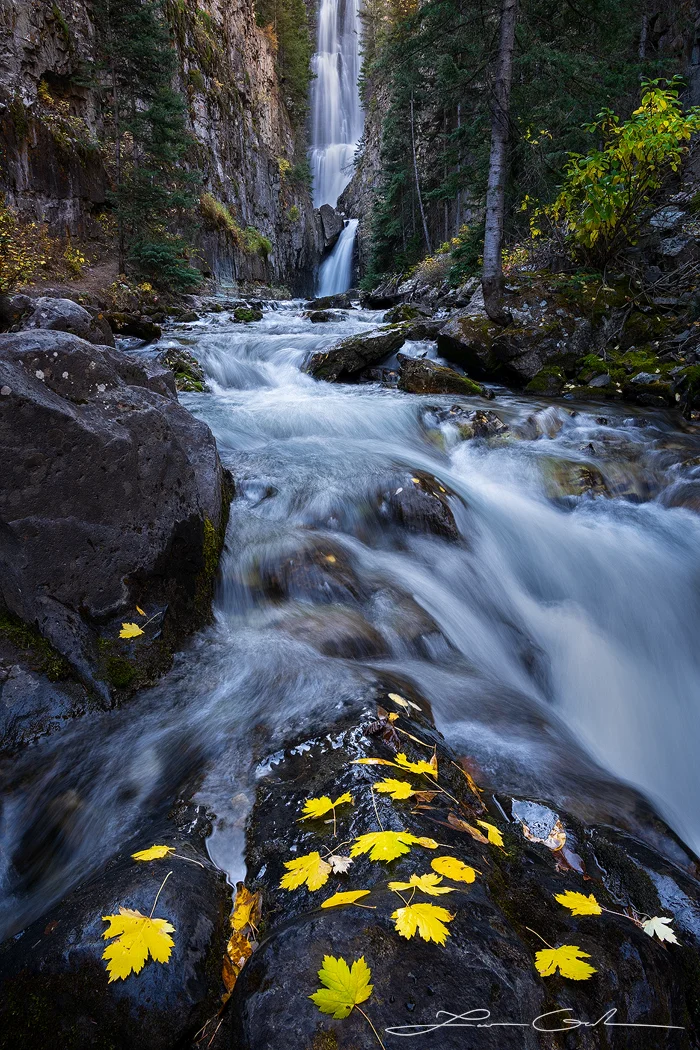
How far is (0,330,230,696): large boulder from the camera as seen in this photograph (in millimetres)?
2475

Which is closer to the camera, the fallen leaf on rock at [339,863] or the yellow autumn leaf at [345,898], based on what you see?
the yellow autumn leaf at [345,898]

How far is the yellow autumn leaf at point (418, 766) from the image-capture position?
1.88 metres

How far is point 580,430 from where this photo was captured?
23.1 ft

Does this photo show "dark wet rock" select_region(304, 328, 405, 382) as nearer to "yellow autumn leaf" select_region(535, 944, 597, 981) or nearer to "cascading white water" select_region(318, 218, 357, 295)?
"yellow autumn leaf" select_region(535, 944, 597, 981)

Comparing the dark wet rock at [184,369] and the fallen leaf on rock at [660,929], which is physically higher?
the dark wet rock at [184,369]

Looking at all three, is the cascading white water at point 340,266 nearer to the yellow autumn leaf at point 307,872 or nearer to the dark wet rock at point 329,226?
the dark wet rock at point 329,226

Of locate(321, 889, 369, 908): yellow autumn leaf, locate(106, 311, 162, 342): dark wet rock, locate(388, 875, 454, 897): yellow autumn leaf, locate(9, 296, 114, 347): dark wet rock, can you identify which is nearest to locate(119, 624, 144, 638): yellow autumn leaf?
locate(321, 889, 369, 908): yellow autumn leaf

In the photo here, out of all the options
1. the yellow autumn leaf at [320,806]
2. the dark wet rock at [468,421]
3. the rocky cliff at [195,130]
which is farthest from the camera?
the rocky cliff at [195,130]

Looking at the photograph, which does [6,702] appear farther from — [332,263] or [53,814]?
[332,263]

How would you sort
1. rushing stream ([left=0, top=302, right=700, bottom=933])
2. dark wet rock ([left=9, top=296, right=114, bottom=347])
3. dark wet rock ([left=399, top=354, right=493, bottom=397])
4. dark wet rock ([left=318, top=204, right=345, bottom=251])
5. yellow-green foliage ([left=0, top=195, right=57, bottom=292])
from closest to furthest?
rushing stream ([left=0, top=302, right=700, bottom=933]), dark wet rock ([left=9, top=296, right=114, bottom=347]), dark wet rock ([left=399, top=354, right=493, bottom=397]), yellow-green foliage ([left=0, top=195, right=57, bottom=292]), dark wet rock ([left=318, top=204, right=345, bottom=251])

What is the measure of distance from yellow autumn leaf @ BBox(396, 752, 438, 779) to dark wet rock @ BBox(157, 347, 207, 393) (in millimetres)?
7654

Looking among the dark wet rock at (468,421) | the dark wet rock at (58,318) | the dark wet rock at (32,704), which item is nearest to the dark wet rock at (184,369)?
the dark wet rock at (58,318)

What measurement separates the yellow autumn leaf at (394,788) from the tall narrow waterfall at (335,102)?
1671 inches

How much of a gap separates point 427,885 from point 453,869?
11cm
